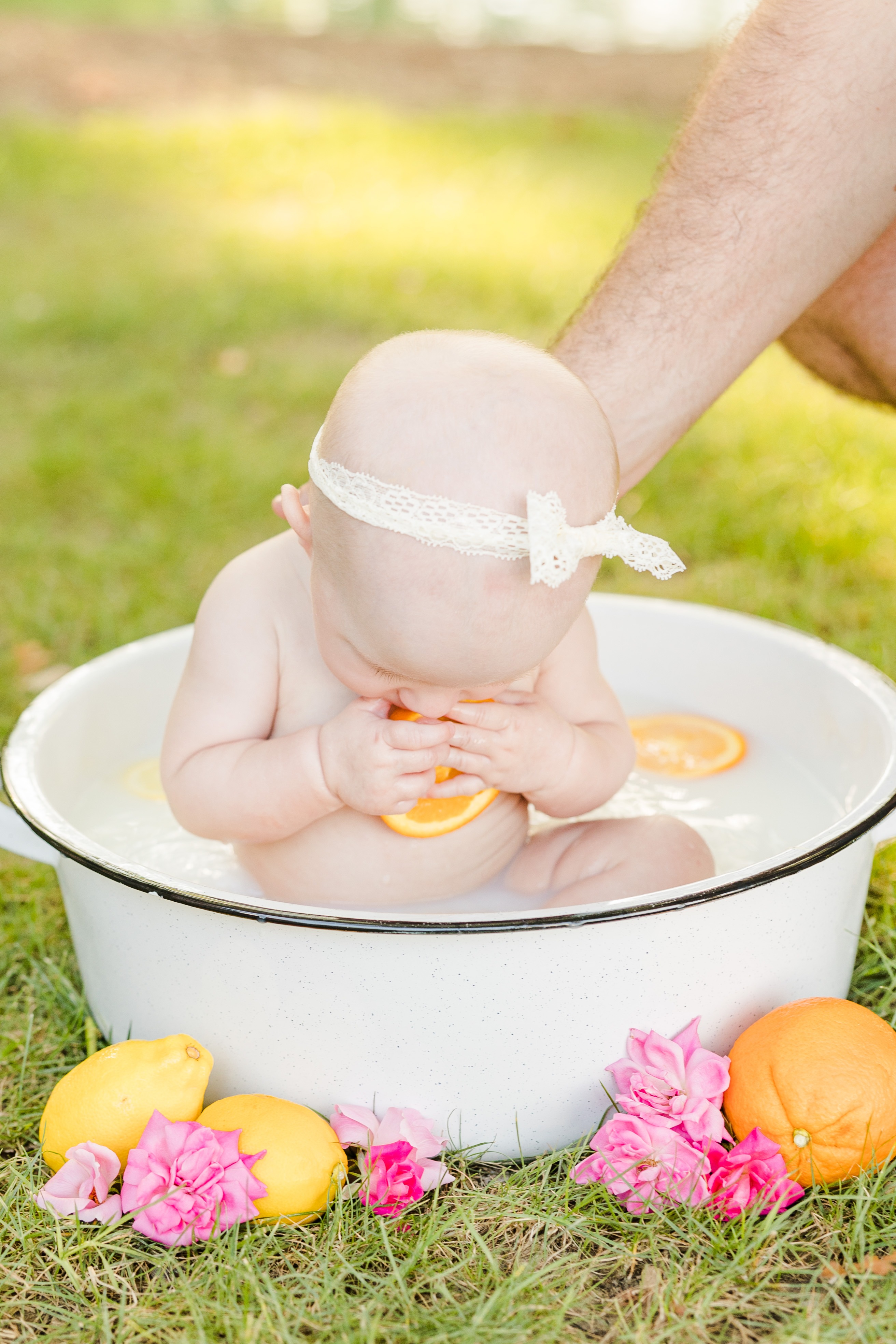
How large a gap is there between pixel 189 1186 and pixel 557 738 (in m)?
0.58

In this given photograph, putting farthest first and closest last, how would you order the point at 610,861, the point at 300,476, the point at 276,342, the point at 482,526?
1. the point at 276,342
2. the point at 300,476
3. the point at 610,861
4. the point at 482,526

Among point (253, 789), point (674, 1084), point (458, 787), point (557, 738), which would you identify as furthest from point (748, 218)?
point (674, 1084)

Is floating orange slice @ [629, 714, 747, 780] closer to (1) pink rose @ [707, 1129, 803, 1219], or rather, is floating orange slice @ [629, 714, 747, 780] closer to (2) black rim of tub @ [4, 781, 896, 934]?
(2) black rim of tub @ [4, 781, 896, 934]

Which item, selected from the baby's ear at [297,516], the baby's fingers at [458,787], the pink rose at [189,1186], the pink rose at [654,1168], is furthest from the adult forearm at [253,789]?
the pink rose at [654,1168]

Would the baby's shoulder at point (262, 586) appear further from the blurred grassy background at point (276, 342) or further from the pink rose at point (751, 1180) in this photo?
the blurred grassy background at point (276, 342)

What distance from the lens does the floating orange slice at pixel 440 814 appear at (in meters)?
1.41

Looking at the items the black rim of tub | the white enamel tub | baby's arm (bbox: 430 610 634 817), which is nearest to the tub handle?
the white enamel tub

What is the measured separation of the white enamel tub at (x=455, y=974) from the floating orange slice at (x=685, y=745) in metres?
0.46

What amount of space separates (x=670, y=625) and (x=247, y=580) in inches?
31.5

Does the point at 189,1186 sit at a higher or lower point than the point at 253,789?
lower

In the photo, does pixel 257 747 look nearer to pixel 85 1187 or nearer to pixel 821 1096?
pixel 85 1187

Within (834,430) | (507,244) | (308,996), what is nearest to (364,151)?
(507,244)

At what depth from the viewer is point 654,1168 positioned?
120 centimetres

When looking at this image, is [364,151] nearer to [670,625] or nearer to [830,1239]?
[670,625]
